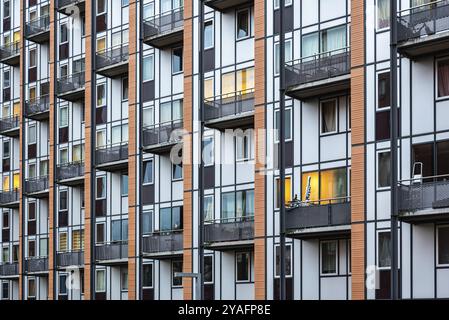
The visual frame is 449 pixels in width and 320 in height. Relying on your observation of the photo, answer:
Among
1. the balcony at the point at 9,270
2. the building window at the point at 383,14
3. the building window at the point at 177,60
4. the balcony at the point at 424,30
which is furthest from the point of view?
the balcony at the point at 9,270

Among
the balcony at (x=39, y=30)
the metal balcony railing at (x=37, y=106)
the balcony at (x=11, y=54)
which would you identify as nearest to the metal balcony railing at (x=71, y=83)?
the metal balcony railing at (x=37, y=106)

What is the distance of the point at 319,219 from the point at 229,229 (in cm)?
644

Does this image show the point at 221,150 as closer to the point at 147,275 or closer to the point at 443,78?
the point at 147,275

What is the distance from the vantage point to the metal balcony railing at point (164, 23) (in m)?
47.8

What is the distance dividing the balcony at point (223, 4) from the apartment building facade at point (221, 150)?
0.12 meters

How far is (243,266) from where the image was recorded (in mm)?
42406

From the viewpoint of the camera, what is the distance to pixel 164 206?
4788 centimetres

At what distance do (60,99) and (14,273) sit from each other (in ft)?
46.0

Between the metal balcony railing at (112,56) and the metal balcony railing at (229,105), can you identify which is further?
the metal balcony railing at (112,56)

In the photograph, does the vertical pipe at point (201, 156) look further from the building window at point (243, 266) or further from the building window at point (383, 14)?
the building window at point (383, 14)

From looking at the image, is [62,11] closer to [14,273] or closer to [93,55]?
[93,55]

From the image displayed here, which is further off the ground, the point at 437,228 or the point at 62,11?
the point at 62,11

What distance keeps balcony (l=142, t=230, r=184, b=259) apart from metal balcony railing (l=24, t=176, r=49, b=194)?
14437 mm
